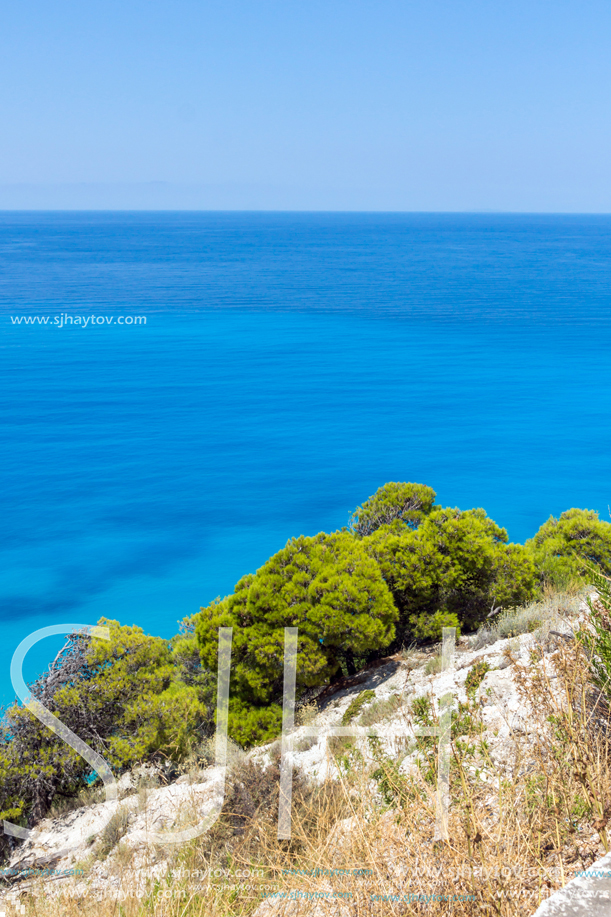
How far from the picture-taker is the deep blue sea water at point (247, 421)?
2078cm

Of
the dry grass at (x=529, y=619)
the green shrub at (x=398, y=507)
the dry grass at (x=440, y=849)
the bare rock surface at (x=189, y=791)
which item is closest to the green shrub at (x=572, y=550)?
the dry grass at (x=529, y=619)

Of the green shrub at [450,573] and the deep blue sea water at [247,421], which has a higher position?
the deep blue sea water at [247,421]

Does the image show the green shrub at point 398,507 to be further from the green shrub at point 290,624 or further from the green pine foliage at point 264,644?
the green shrub at point 290,624

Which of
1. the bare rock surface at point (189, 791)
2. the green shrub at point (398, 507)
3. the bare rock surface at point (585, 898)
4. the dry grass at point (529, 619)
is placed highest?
the green shrub at point (398, 507)

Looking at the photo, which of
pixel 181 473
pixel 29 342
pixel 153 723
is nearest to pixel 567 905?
pixel 153 723

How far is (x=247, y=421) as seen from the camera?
33.4 meters

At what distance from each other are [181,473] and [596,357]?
30.2 m

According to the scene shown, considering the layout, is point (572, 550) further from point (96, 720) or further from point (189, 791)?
point (96, 720)

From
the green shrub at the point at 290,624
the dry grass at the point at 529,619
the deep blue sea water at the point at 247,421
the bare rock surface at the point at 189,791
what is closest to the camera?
the bare rock surface at the point at 189,791

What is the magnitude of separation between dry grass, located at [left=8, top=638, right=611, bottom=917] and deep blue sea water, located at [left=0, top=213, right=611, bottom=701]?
11.9 m

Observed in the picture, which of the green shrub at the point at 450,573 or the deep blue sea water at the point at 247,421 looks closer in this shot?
the green shrub at the point at 450,573

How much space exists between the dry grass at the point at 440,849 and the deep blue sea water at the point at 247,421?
39.2 ft

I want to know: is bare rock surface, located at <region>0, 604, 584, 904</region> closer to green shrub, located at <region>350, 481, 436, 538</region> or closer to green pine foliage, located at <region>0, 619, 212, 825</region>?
green pine foliage, located at <region>0, 619, 212, 825</region>

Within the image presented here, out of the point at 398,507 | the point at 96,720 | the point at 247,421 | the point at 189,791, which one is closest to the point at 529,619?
the point at 398,507
